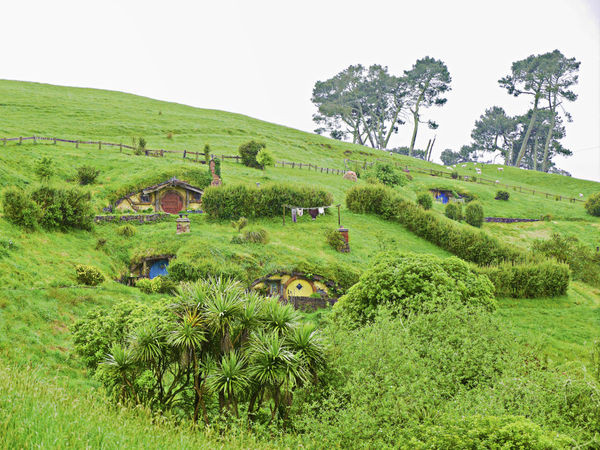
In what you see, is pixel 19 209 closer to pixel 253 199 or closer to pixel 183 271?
pixel 183 271

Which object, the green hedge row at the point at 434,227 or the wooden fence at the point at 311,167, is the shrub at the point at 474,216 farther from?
the wooden fence at the point at 311,167

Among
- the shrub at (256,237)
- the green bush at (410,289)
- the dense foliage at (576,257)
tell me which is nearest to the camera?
the green bush at (410,289)

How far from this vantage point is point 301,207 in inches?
1672

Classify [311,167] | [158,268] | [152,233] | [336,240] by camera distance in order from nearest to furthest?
[158,268], [152,233], [336,240], [311,167]

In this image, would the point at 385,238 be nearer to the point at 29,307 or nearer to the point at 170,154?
the point at 29,307

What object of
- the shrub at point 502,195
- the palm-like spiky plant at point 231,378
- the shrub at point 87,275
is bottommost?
the shrub at point 87,275

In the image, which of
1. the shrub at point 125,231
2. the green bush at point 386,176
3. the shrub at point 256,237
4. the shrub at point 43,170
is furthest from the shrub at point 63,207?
the green bush at point 386,176

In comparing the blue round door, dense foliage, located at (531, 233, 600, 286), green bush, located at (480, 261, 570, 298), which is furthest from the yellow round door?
dense foliage, located at (531, 233, 600, 286)

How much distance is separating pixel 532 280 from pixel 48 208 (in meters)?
35.7

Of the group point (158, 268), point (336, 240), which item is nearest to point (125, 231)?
point (158, 268)

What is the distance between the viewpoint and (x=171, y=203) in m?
41.6

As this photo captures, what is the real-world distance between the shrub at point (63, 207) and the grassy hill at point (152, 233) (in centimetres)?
100

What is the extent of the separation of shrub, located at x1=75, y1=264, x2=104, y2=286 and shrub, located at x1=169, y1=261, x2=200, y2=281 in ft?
14.6

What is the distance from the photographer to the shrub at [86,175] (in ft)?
136
